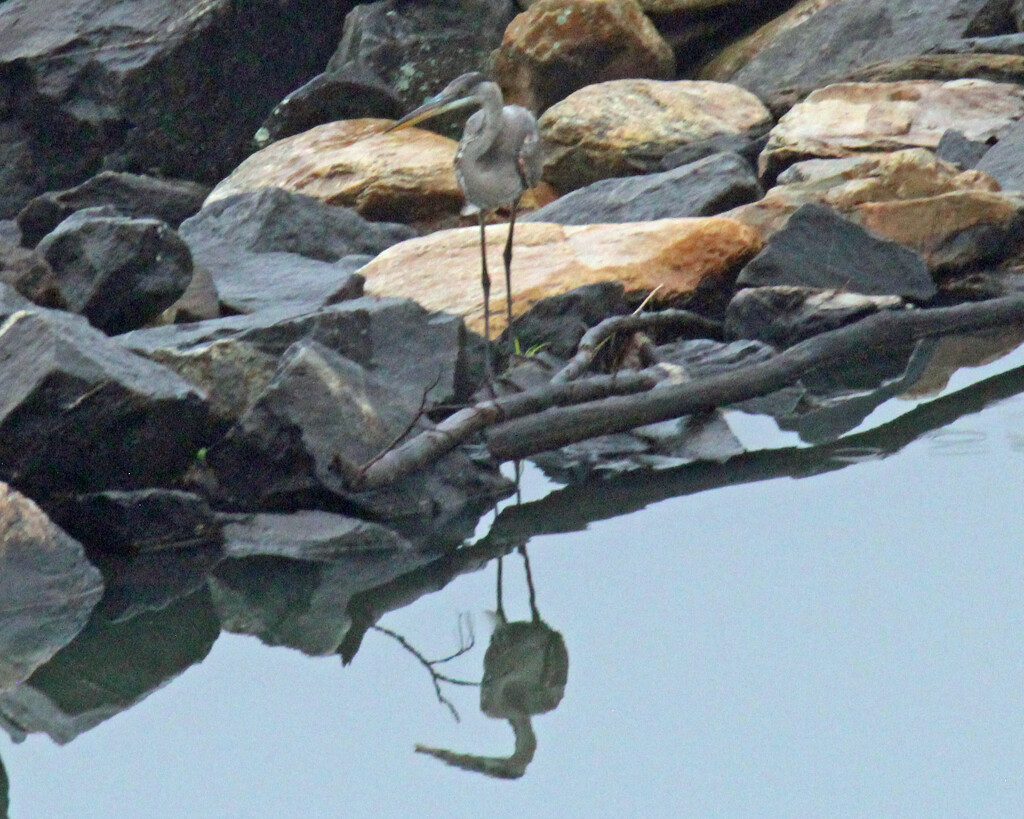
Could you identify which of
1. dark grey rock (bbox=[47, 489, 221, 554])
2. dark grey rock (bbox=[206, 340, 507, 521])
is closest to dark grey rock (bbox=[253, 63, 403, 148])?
dark grey rock (bbox=[206, 340, 507, 521])

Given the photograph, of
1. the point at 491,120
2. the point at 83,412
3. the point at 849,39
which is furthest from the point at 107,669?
the point at 849,39

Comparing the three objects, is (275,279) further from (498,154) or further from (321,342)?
(321,342)

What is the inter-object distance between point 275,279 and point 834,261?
2.34 m

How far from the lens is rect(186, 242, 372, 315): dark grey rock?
5.18m

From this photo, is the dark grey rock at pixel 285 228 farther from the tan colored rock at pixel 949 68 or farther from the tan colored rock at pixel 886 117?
the tan colored rock at pixel 949 68

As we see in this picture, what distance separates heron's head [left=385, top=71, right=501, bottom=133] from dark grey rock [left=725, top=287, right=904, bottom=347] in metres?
1.40

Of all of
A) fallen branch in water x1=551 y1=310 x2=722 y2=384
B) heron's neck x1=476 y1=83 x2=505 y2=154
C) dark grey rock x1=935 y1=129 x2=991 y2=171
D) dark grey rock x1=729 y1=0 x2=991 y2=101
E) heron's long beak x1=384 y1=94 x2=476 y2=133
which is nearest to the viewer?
fallen branch in water x1=551 y1=310 x2=722 y2=384

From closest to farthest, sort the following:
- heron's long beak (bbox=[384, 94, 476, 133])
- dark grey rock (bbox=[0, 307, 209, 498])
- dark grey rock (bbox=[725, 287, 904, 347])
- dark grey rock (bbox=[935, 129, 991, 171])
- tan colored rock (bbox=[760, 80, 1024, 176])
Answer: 1. dark grey rock (bbox=[0, 307, 209, 498])
2. heron's long beak (bbox=[384, 94, 476, 133])
3. dark grey rock (bbox=[725, 287, 904, 347])
4. dark grey rock (bbox=[935, 129, 991, 171])
5. tan colored rock (bbox=[760, 80, 1024, 176])

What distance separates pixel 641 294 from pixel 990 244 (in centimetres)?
168

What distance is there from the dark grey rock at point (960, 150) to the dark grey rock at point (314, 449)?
14.1 feet

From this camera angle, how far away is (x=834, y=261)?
5.76 metres

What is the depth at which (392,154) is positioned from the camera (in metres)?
7.97

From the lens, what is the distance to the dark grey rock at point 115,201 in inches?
257

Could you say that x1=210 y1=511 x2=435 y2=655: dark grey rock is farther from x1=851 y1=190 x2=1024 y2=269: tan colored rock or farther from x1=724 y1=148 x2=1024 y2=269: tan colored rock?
x1=851 y1=190 x2=1024 y2=269: tan colored rock
